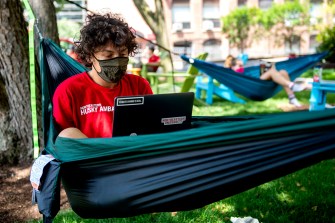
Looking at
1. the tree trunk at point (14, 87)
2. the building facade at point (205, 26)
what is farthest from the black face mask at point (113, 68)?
the building facade at point (205, 26)

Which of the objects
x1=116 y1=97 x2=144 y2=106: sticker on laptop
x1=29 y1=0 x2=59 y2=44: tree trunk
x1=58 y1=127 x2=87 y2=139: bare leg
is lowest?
x1=58 y1=127 x2=87 y2=139: bare leg

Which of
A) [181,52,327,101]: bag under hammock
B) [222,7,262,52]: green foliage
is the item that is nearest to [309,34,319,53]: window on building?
[222,7,262,52]: green foliage

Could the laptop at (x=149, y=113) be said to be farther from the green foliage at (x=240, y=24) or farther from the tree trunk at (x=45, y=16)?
the green foliage at (x=240, y=24)

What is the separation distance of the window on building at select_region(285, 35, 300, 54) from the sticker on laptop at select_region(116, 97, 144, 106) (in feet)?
78.4

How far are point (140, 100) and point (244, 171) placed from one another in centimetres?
49

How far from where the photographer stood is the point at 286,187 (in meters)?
3.05

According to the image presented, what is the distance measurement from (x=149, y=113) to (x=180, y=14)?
24195 millimetres

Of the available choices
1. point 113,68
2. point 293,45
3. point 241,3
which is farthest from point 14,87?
point 293,45

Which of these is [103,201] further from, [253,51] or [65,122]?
[253,51]

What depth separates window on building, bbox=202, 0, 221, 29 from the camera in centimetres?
2531

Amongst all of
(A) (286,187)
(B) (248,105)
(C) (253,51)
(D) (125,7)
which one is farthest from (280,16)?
(A) (286,187)

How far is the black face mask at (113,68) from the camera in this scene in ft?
6.38

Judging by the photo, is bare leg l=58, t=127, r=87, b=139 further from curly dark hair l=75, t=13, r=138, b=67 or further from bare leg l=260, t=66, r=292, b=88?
bare leg l=260, t=66, r=292, b=88

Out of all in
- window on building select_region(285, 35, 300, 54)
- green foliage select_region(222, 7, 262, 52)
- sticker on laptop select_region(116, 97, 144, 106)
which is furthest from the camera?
window on building select_region(285, 35, 300, 54)
